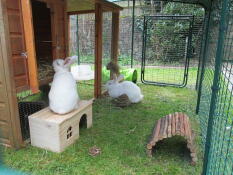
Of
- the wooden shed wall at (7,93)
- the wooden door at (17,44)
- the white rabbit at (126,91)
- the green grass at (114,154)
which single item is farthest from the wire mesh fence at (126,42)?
the wooden shed wall at (7,93)

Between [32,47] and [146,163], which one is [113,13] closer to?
[32,47]

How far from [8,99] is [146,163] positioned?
1.55m

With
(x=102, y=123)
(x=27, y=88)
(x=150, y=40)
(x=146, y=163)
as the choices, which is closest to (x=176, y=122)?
(x=146, y=163)

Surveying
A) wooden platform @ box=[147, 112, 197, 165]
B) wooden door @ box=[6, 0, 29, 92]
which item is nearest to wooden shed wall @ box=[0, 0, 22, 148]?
wooden door @ box=[6, 0, 29, 92]

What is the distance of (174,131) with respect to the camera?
2182 mm

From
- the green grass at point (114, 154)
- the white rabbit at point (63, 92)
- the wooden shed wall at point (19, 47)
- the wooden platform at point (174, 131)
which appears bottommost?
the green grass at point (114, 154)

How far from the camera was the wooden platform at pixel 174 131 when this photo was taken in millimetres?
2061

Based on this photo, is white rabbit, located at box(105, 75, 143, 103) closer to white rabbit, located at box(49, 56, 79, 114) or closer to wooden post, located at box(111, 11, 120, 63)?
wooden post, located at box(111, 11, 120, 63)

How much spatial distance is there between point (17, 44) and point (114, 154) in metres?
1.54

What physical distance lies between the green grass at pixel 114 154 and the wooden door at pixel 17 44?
0.77 m

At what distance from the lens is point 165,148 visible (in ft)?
7.73

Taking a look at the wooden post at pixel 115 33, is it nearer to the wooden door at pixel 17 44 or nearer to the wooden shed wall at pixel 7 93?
the wooden door at pixel 17 44

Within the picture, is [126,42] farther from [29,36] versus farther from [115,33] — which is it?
[29,36]

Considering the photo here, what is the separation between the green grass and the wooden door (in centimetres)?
77
